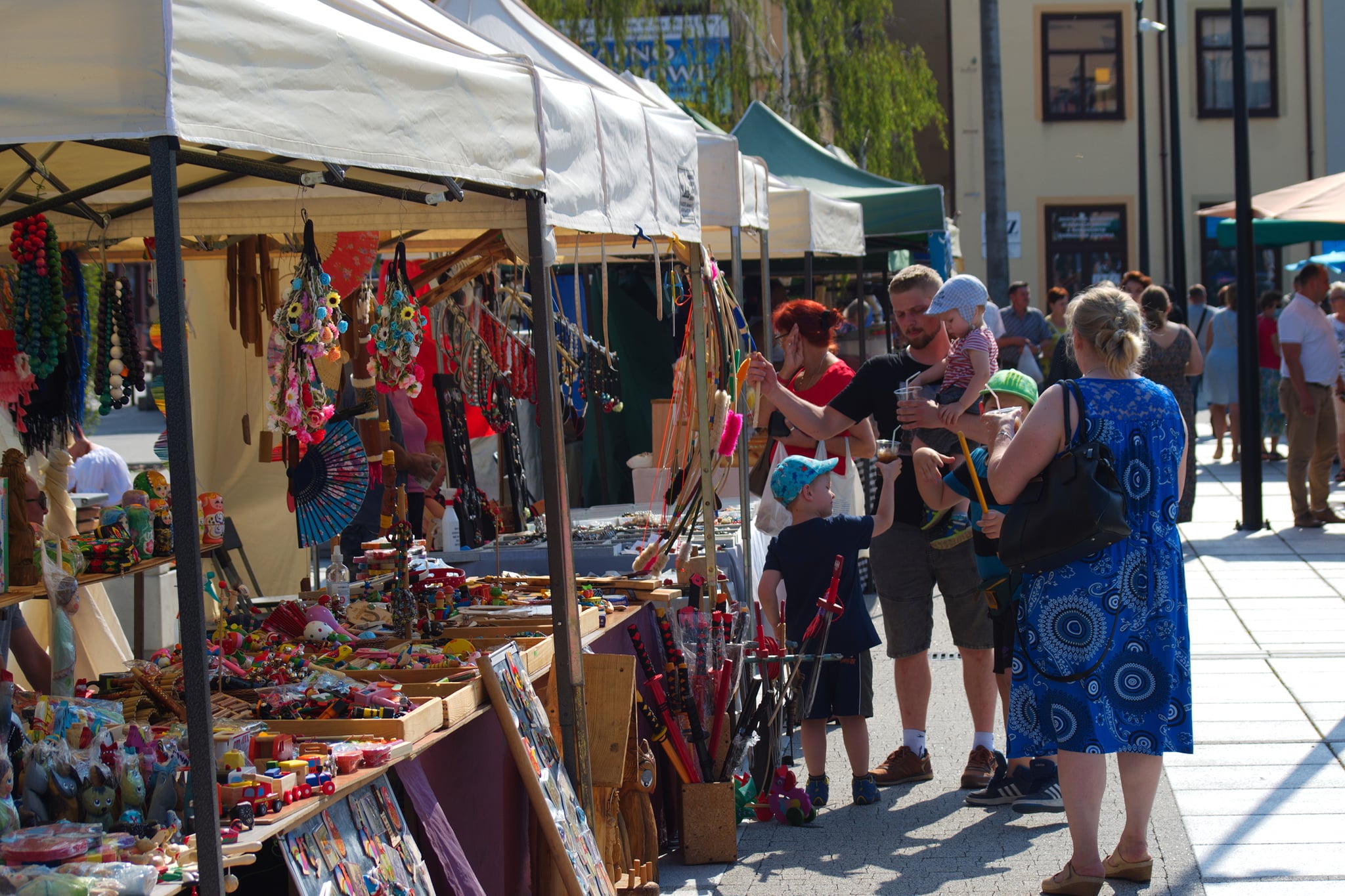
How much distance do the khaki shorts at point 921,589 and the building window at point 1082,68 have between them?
22039mm

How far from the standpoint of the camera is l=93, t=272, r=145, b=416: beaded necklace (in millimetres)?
Answer: 4324

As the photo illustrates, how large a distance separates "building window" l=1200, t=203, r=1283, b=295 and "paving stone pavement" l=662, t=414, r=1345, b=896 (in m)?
19.8

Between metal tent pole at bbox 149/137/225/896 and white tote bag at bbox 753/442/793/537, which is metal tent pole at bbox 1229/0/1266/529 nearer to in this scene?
white tote bag at bbox 753/442/793/537

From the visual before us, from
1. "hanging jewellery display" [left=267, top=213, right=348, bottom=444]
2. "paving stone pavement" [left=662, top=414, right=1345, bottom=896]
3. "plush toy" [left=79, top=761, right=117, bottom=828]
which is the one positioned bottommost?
"paving stone pavement" [left=662, top=414, right=1345, bottom=896]

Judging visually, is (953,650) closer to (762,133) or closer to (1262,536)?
(1262,536)

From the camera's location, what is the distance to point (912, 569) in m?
5.10

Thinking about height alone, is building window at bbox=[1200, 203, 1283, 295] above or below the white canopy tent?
above

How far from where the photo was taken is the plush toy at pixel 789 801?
4867 millimetres

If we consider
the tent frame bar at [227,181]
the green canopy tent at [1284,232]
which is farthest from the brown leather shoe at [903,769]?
the green canopy tent at [1284,232]

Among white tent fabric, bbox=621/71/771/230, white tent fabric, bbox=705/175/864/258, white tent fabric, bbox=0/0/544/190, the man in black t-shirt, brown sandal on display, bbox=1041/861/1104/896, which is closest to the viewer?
white tent fabric, bbox=0/0/544/190

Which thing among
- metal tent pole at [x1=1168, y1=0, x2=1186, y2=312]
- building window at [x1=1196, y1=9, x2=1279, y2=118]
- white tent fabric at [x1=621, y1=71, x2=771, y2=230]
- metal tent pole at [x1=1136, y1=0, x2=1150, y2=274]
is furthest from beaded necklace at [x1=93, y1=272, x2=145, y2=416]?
building window at [x1=1196, y1=9, x2=1279, y2=118]

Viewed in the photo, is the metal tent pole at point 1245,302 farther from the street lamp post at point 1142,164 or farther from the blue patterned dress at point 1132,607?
the street lamp post at point 1142,164

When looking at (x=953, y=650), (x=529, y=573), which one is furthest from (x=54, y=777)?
(x=953, y=650)

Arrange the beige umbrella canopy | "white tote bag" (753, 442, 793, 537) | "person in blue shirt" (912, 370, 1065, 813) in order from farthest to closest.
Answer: the beige umbrella canopy < "white tote bag" (753, 442, 793, 537) < "person in blue shirt" (912, 370, 1065, 813)
